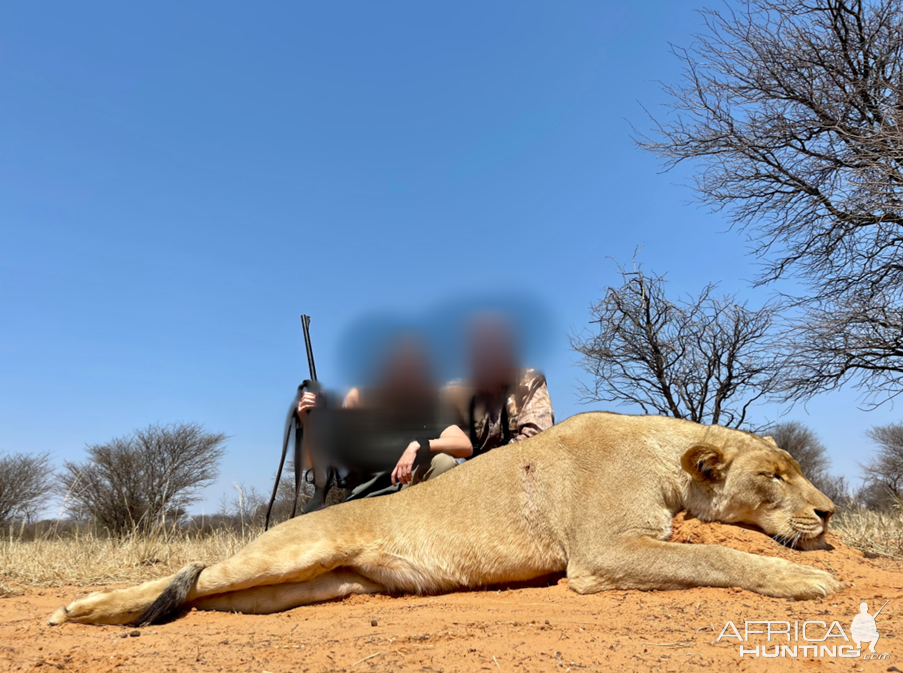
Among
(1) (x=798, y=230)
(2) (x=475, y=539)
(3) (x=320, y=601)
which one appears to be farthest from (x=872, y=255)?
(3) (x=320, y=601)

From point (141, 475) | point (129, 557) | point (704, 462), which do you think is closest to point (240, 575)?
point (704, 462)

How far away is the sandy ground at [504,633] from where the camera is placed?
2613 mm

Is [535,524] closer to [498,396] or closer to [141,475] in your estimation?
[498,396]

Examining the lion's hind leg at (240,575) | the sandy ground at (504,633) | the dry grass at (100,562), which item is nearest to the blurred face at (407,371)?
the lion's hind leg at (240,575)

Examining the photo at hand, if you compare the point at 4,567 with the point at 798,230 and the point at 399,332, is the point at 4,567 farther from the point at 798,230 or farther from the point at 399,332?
the point at 798,230

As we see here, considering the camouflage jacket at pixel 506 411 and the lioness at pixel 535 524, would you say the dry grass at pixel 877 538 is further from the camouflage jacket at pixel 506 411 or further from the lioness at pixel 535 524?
the camouflage jacket at pixel 506 411

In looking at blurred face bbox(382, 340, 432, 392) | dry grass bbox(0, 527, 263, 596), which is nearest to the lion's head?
blurred face bbox(382, 340, 432, 392)

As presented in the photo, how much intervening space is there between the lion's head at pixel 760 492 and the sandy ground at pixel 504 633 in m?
0.12

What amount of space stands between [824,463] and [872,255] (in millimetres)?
15628

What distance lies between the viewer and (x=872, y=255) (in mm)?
12867

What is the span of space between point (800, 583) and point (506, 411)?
293 centimetres

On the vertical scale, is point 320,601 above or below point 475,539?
below

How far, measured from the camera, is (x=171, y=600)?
4.03 meters

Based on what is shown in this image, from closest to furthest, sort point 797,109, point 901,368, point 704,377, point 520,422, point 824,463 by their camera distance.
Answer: point 520,422 → point 901,368 → point 797,109 → point 704,377 → point 824,463
